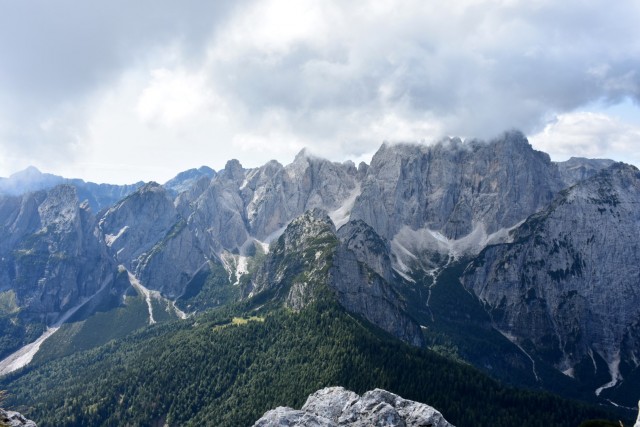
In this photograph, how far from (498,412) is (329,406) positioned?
106 meters

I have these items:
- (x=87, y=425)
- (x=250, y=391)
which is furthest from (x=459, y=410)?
(x=87, y=425)

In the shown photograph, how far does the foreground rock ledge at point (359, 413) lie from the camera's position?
75938 millimetres

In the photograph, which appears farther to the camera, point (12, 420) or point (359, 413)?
point (359, 413)

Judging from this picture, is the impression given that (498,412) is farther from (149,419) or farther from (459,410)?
(149,419)

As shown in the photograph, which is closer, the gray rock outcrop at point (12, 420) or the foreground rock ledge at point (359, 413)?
the gray rock outcrop at point (12, 420)

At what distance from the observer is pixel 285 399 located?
169375 millimetres

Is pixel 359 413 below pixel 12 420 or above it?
below

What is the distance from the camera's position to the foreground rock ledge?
249 feet

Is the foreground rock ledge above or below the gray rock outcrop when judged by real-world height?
below

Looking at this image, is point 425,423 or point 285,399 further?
point 285,399

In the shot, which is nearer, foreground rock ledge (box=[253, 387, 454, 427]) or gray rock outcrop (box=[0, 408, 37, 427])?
gray rock outcrop (box=[0, 408, 37, 427])

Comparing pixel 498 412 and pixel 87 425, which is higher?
pixel 498 412

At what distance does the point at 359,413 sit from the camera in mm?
82562

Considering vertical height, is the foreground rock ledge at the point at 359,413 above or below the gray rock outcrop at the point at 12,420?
below
